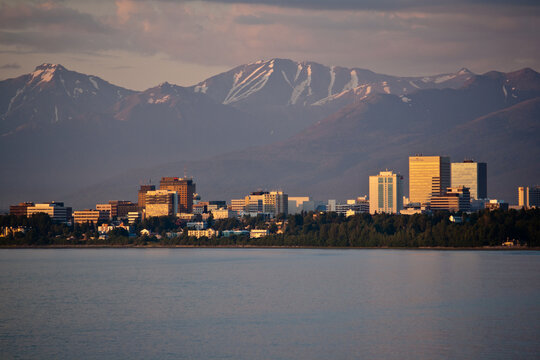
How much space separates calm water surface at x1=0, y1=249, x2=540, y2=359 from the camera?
5216 cm

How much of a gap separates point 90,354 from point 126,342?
3.71 m

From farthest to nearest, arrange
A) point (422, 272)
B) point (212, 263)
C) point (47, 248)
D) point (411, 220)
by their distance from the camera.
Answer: point (47, 248) → point (411, 220) → point (212, 263) → point (422, 272)

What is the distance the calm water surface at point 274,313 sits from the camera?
5216 centimetres

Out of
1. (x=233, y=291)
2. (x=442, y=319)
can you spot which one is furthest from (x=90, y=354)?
(x=233, y=291)

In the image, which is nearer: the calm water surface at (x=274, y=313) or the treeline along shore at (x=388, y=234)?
the calm water surface at (x=274, y=313)

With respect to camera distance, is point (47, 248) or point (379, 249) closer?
point (379, 249)

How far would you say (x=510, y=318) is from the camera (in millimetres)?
62219

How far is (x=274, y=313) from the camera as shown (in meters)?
65.4

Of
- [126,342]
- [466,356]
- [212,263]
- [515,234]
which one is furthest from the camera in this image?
[515,234]

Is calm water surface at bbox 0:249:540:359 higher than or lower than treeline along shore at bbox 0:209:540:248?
lower

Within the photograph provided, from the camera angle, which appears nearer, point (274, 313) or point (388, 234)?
point (274, 313)

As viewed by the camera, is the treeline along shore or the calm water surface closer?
the calm water surface

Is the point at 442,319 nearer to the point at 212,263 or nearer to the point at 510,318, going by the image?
the point at 510,318

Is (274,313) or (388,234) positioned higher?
(388,234)
